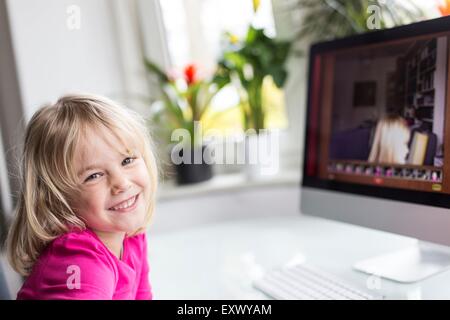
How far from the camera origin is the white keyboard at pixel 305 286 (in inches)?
27.0

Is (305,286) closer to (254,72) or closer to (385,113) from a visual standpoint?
(385,113)

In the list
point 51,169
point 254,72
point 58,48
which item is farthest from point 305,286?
point 254,72

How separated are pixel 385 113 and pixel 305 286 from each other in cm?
32

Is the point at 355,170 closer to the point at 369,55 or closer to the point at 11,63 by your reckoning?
Answer: the point at 369,55

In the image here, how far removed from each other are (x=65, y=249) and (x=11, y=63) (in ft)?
0.98

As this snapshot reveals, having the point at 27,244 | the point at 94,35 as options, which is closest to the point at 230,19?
the point at 94,35

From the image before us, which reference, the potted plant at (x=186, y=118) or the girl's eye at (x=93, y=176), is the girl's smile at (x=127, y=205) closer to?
the girl's eye at (x=93, y=176)

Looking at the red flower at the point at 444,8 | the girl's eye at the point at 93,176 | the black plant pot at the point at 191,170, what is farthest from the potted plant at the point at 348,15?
the girl's eye at the point at 93,176

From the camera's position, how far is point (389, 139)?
2.46ft

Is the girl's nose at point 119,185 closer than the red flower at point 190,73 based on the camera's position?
Yes

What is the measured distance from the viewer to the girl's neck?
0.62m

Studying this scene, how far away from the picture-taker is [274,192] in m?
1.21

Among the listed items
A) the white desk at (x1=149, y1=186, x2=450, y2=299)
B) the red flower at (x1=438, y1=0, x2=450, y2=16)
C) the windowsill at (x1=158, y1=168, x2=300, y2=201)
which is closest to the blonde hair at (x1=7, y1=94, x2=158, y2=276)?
the white desk at (x1=149, y1=186, x2=450, y2=299)

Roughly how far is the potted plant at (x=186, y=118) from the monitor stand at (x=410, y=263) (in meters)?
0.45
